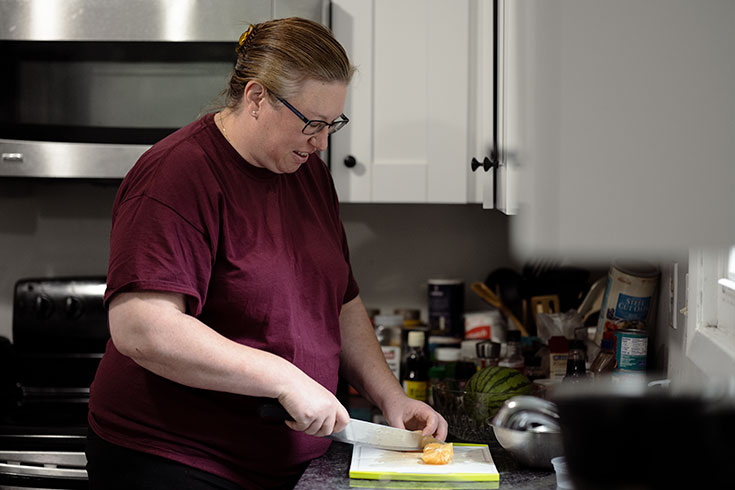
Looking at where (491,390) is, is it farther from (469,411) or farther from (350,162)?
(350,162)

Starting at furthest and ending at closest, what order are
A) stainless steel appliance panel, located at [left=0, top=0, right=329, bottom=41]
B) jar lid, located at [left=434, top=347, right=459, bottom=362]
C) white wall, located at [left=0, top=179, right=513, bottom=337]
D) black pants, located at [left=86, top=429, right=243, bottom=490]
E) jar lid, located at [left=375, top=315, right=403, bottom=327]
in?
white wall, located at [left=0, top=179, right=513, bottom=337] → jar lid, located at [left=375, top=315, right=403, bottom=327] → jar lid, located at [left=434, top=347, right=459, bottom=362] → stainless steel appliance panel, located at [left=0, top=0, right=329, bottom=41] → black pants, located at [left=86, top=429, right=243, bottom=490]

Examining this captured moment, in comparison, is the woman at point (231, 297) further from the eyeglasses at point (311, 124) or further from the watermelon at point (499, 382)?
the watermelon at point (499, 382)

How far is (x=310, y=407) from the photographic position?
3.98 ft

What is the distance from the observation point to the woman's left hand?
1448mm

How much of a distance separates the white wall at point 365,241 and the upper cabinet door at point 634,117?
1949mm

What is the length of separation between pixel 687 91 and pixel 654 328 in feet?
4.94

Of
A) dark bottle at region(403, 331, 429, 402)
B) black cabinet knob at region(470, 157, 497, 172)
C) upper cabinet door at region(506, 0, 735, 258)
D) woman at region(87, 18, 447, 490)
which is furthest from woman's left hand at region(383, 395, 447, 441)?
upper cabinet door at region(506, 0, 735, 258)

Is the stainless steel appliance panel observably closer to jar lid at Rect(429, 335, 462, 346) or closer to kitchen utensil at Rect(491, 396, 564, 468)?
jar lid at Rect(429, 335, 462, 346)

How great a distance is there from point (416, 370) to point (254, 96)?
2.85 ft

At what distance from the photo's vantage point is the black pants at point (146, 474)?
1307 millimetres

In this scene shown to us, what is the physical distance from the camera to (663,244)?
1.43 feet

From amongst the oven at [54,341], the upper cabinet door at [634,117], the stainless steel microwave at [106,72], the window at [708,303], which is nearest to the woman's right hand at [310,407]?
the window at [708,303]

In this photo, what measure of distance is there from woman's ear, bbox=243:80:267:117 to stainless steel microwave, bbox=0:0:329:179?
→ 0.60 metres

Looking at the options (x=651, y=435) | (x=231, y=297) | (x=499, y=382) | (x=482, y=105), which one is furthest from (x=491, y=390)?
(x=651, y=435)
